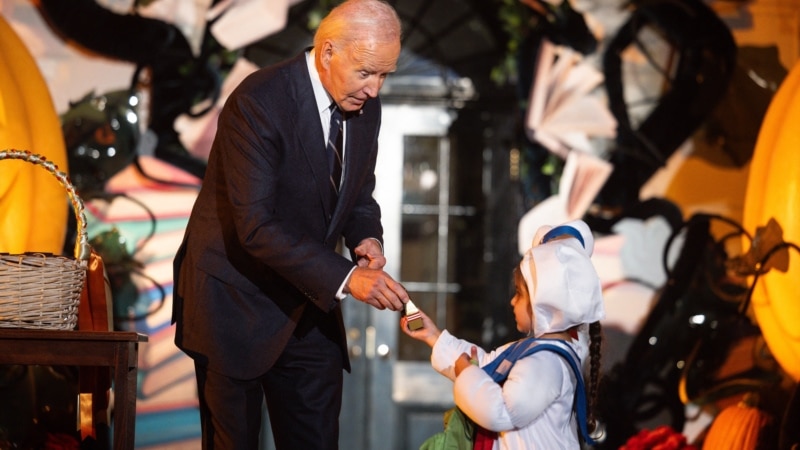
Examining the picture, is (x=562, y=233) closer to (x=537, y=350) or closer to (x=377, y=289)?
(x=537, y=350)

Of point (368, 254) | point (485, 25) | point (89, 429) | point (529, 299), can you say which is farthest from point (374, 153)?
point (485, 25)

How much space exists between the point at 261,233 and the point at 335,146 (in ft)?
1.12

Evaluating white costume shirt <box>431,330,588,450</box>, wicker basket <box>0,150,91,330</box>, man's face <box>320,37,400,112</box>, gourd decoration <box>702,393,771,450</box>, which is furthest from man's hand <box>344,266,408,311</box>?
gourd decoration <box>702,393,771,450</box>

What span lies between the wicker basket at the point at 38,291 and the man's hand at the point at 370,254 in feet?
2.41

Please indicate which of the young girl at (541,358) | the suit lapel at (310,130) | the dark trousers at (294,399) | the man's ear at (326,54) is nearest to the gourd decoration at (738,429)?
the young girl at (541,358)

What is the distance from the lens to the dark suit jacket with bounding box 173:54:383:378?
2.49 metres

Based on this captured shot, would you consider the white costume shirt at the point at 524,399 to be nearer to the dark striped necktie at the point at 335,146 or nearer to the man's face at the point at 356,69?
the dark striped necktie at the point at 335,146

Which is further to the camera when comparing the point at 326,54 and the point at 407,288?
the point at 407,288

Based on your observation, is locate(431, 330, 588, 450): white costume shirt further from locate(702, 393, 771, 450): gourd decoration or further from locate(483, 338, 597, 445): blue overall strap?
locate(702, 393, 771, 450): gourd decoration

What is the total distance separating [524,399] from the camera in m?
2.38

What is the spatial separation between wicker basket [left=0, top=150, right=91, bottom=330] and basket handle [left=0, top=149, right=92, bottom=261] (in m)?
0.01

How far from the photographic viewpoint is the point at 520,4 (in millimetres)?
4758

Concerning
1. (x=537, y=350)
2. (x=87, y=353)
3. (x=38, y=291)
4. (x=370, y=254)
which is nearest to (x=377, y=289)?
(x=370, y=254)

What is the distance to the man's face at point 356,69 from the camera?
2.53 m
